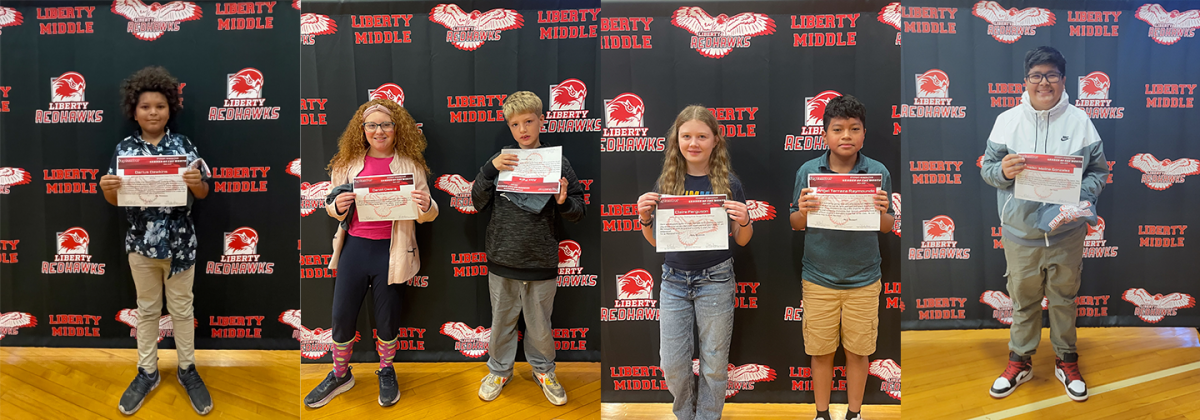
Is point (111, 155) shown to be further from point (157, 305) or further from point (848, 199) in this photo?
point (848, 199)

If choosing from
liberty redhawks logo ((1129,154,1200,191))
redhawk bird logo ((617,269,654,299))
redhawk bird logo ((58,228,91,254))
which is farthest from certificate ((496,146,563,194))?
liberty redhawks logo ((1129,154,1200,191))

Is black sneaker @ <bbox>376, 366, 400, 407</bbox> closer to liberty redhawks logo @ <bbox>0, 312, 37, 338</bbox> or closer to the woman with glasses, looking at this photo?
the woman with glasses

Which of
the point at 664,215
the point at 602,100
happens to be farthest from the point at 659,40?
the point at 664,215

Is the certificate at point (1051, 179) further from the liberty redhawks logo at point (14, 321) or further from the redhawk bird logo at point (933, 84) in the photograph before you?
the liberty redhawks logo at point (14, 321)

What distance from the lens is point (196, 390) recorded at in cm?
217

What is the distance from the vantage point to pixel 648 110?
234 cm

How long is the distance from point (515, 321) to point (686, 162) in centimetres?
116

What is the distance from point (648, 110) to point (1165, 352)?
2.79 m

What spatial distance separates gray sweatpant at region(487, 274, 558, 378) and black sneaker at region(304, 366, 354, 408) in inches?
28.0

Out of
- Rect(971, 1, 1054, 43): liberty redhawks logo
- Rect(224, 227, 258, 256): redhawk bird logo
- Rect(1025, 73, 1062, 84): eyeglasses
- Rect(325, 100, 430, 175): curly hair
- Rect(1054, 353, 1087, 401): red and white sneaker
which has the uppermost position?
Rect(971, 1, 1054, 43): liberty redhawks logo

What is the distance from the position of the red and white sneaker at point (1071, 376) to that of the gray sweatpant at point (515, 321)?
243 centimetres

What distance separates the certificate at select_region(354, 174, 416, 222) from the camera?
212cm

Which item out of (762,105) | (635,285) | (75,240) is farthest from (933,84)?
(75,240)

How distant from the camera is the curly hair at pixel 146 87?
2016 millimetres
